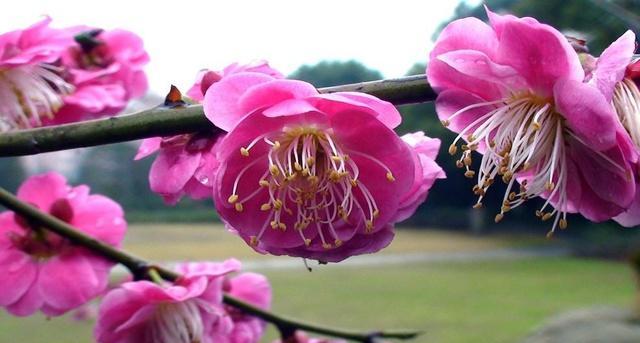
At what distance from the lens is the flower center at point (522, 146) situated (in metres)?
0.34

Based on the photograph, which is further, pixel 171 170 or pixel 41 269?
pixel 41 269

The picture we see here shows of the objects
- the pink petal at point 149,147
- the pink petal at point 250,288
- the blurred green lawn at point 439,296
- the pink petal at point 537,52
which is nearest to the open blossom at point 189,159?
the pink petal at point 149,147

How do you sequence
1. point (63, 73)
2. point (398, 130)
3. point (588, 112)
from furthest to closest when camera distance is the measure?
point (63, 73), point (398, 130), point (588, 112)

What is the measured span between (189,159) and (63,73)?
0.27 meters

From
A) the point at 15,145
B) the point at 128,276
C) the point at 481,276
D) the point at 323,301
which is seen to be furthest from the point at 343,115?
the point at 481,276

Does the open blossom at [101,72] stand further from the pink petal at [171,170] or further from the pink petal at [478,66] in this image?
the pink petal at [478,66]

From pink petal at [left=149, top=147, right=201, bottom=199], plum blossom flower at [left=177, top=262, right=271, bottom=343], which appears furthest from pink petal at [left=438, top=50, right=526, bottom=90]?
plum blossom flower at [left=177, top=262, right=271, bottom=343]

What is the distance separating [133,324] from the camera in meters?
0.46

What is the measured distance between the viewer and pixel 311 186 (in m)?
0.34

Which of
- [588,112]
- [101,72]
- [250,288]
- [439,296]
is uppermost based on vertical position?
[588,112]

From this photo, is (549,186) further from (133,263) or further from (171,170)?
(133,263)

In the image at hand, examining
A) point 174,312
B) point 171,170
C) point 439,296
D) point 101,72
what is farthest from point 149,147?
point 439,296

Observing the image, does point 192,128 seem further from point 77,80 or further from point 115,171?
point 115,171

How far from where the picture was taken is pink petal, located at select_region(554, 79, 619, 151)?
289 mm
